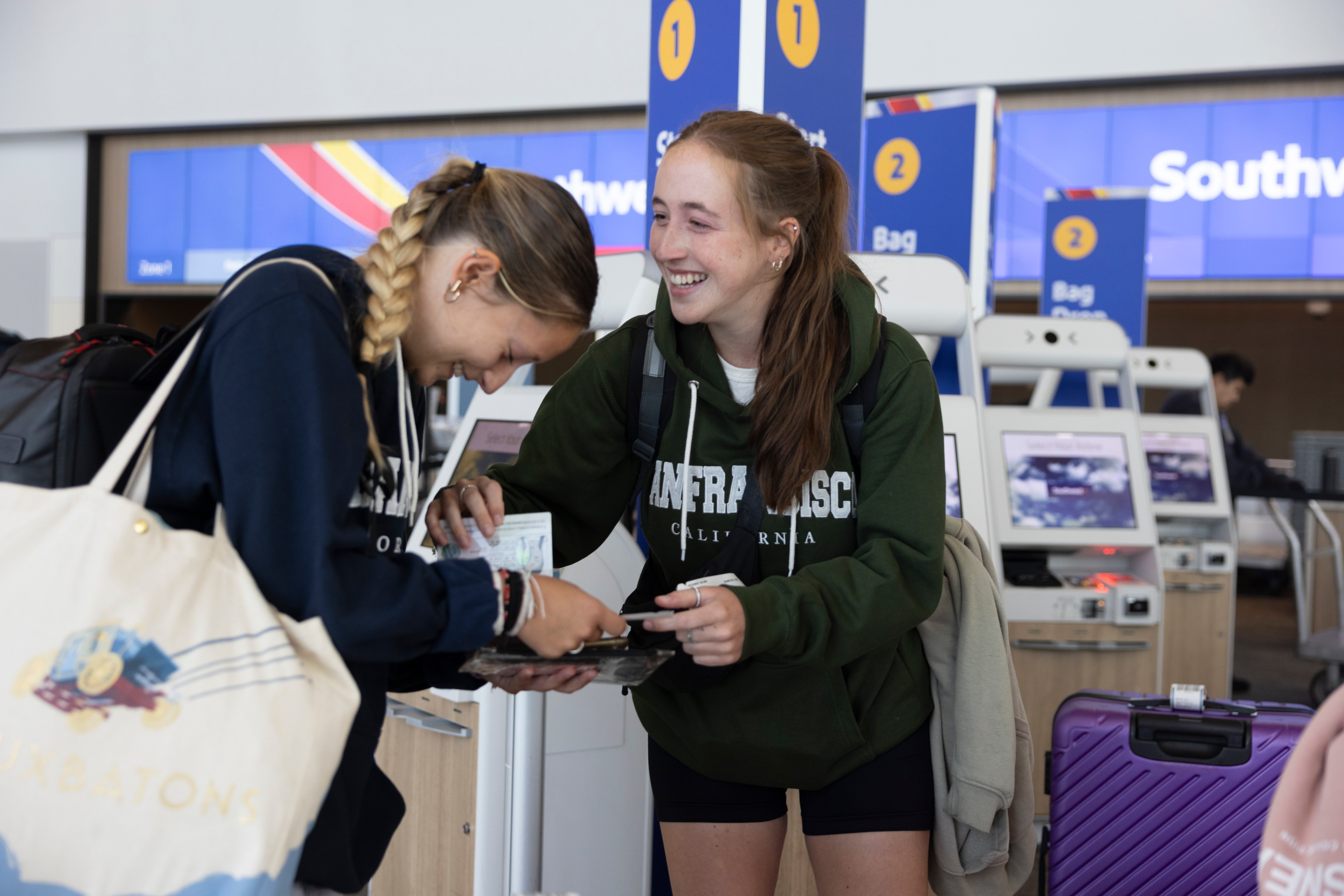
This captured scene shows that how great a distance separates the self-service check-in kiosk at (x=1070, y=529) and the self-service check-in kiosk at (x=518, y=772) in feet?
5.28

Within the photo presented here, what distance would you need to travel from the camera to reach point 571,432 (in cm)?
152

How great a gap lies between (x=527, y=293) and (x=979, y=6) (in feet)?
25.5

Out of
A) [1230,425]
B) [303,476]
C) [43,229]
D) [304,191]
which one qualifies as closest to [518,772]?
[303,476]

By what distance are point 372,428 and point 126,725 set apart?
358mm

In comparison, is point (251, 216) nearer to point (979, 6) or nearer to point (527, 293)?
point (979, 6)

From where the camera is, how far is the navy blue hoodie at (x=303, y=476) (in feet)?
3.06

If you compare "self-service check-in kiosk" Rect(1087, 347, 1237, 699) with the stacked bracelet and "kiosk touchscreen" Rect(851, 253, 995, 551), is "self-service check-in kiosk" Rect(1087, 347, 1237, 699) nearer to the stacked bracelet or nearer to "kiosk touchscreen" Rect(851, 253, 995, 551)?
"kiosk touchscreen" Rect(851, 253, 995, 551)

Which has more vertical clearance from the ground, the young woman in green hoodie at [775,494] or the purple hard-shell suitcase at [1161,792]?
the young woman in green hoodie at [775,494]

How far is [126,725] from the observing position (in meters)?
0.87

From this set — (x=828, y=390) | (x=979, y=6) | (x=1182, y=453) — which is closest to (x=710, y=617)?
(x=828, y=390)

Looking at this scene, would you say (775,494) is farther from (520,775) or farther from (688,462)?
(520,775)

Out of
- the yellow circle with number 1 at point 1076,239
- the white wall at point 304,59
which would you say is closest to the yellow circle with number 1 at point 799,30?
the yellow circle with number 1 at point 1076,239

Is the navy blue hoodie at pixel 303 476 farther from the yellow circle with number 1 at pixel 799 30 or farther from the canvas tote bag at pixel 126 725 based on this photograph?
the yellow circle with number 1 at pixel 799 30

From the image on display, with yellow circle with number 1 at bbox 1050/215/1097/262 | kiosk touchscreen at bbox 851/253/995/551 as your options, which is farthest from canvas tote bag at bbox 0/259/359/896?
yellow circle with number 1 at bbox 1050/215/1097/262
